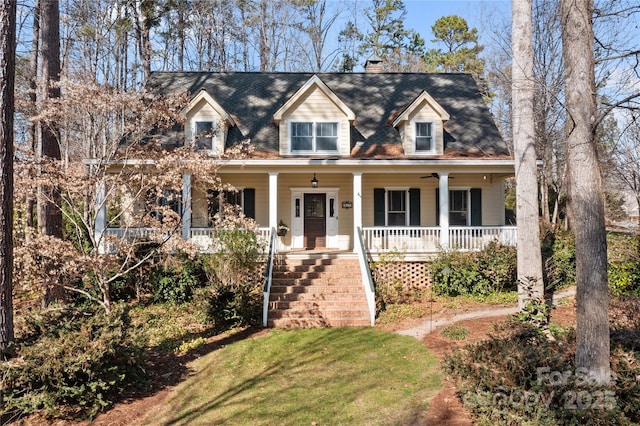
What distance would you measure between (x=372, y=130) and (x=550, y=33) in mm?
10424

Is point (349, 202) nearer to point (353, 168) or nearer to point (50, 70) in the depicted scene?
point (353, 168)

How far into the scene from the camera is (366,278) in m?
10.5

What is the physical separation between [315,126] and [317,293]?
20.0ft

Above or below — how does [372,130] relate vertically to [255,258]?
above

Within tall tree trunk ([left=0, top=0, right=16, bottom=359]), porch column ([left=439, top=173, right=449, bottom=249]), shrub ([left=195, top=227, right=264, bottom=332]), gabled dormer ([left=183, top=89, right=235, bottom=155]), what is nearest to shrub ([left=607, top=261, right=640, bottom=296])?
porch column ([left=439, top=173, right=449, bottom=249])

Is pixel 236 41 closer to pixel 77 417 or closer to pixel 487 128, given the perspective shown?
pixel 487 128

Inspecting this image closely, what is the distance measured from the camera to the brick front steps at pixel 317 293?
31.2 ft

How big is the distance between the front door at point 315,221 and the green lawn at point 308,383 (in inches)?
238

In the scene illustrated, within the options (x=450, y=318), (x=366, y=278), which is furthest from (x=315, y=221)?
(x=450, y=318)

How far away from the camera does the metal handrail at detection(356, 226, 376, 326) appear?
9.49m

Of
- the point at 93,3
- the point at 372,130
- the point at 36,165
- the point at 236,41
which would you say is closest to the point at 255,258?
the point at 36,165

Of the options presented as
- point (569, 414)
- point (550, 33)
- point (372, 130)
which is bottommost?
point (569, 414)

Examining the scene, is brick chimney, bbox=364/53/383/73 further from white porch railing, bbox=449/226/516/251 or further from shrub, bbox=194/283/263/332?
shrub, bbox=194/283/263/332

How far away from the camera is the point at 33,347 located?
5645 mm
